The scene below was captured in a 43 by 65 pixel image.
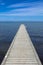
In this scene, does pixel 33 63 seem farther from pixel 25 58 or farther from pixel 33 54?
pixel 33 54

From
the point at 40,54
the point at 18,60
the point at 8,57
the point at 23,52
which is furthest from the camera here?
the point at 40,54

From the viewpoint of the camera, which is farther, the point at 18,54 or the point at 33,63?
the point at 18,54

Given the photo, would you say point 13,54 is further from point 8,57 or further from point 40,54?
point 40,54

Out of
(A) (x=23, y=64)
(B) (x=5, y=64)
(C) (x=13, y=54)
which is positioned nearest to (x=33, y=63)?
(A) (x=23, y=64)

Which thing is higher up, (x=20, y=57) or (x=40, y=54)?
(x=20, y=57)

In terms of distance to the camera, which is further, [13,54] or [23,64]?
[13,54]

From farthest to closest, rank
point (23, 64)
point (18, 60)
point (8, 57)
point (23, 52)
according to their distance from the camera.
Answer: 1. point (23, 52)
2. point (8, 57)
3. point (18, 60)
4. point (23, 64)

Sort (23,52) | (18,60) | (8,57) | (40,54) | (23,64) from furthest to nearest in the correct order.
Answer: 1. (40,54)
2. (23,52)
3. (8,57)
4. (18,60)
5. (23,64)

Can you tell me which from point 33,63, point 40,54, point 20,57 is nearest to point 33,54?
point 20,57

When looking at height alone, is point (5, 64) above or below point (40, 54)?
above
